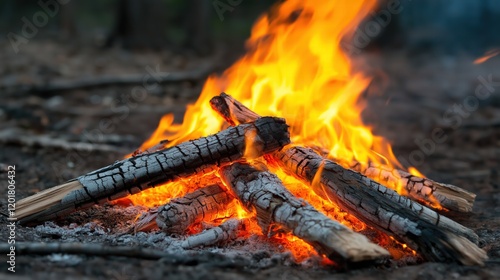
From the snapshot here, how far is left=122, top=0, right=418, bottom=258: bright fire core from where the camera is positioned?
494 cm

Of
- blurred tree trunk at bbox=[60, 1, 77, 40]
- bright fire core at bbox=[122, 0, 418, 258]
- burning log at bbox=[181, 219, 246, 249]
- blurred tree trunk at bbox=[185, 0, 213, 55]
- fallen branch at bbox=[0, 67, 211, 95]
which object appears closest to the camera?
burning log at bbox=[181, 219, 246, 249]

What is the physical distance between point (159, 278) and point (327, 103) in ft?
9.28

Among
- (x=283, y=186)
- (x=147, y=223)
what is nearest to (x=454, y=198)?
(x=283, y=186)

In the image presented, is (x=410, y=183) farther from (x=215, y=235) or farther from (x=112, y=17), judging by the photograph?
(x=112, y=17)

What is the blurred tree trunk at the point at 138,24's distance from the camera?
587 inches

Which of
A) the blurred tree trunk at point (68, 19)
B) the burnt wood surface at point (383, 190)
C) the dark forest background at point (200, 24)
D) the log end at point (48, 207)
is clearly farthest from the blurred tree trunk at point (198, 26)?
the log end at point (48, 207)

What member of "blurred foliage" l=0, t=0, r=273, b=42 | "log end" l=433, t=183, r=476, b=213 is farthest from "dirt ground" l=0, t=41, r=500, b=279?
"blurred foliage" l=0, t=0, r=273, b=42

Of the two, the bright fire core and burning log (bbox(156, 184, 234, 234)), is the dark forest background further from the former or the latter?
burning log (bbox(156, 184, 234, 234))

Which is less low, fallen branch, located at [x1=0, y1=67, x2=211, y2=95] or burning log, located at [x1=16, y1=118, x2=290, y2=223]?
fallen branch, located at [x1=0, y1=67, x2=211, y2=95]

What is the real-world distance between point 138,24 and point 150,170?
11945 mm

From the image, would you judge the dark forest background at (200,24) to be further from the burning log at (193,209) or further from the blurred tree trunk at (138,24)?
the burning log at (193,209)

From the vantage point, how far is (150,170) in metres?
3.93

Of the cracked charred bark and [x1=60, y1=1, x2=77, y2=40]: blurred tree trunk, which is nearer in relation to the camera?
the cracked charred bark

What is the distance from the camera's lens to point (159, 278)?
2953mm
